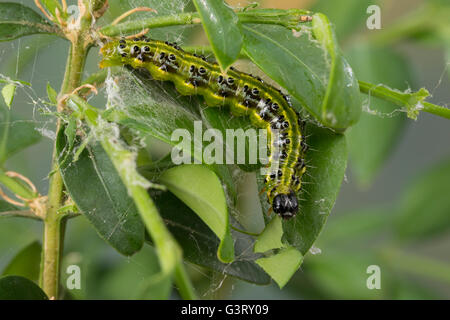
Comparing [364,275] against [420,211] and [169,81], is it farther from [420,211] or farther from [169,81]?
[169,81]


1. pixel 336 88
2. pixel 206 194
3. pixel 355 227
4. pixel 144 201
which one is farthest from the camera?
pixel 355 227

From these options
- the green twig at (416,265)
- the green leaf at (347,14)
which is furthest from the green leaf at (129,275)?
the green leaf at (347,14)

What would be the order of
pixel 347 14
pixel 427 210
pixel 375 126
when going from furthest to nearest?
pixel 427 210 → pixel 347 14 → pixel 375 126

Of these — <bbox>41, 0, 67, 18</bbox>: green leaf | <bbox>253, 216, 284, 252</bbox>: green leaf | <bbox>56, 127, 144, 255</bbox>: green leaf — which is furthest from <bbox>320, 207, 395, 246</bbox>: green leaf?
<bbox>41, 0, 67, 18</bbox>: green leaf

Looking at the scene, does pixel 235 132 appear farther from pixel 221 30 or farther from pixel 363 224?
pixel 363 224

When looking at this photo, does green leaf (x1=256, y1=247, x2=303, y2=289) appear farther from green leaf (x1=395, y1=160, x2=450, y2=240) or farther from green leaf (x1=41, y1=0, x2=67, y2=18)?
green leaf (x1=395, y1=160, x2=450, y2=240)

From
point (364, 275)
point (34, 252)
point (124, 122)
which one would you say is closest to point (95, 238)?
point (34, 252)

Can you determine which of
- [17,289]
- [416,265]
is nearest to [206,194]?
[17,289]
